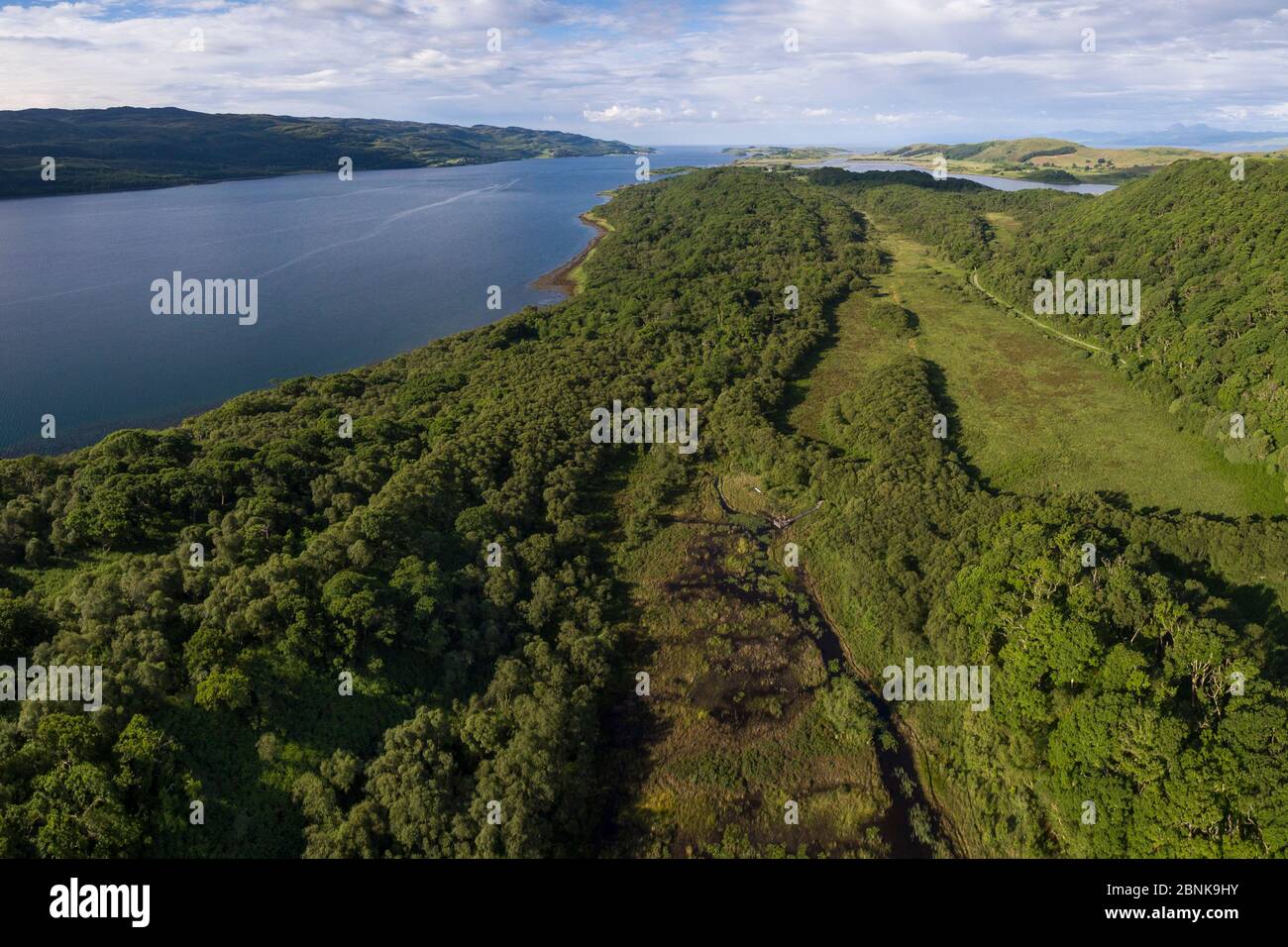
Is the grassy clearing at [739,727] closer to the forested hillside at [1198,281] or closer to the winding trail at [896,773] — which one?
the winding trail at [896,773]

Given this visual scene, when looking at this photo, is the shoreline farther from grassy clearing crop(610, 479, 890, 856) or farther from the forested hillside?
grassy clearing crop(610, 479, 890, 856)

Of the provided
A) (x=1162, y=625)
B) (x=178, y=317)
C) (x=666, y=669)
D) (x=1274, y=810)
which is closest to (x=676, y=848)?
(x=666, y=669)

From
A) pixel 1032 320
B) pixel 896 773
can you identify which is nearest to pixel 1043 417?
pixel 1032 320

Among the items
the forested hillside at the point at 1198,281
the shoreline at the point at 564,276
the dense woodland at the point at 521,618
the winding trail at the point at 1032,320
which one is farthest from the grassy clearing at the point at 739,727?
the shoreline at the point at 564,276

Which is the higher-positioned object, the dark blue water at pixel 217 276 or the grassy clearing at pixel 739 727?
the dark blue water at pixel 217 276

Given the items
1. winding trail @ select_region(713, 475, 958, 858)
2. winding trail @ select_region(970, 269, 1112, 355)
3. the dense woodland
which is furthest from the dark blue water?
winding trail @ select_region(970, 269, 1112, 355)

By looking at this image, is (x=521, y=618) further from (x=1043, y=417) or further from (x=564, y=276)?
(x=564, y=276)

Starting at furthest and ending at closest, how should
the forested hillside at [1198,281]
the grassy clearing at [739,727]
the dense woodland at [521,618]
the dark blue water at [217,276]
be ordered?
1. the dark blue water at [217,276]
2. the forested hillside at [1198,281]
3. the grassy clearing at [739,727]
4. the dense woodland at [521,618]
